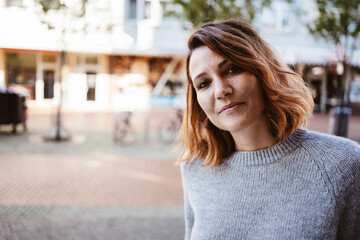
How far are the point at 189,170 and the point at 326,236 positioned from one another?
2.25ft

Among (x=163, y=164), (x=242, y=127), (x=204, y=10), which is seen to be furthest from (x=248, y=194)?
(x=204, y=10)

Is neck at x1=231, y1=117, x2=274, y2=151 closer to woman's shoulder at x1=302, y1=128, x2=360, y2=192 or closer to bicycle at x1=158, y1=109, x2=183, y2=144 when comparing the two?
woman's shoulder at x1=302, y1=128, x2=360, y2=192

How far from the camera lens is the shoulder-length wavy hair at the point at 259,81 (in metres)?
1.37

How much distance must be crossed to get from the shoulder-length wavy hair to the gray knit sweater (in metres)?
0.07

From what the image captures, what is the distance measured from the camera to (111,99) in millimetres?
22375

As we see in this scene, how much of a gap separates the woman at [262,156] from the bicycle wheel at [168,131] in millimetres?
8738

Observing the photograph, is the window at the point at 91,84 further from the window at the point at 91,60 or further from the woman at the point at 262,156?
the woman at the point at 262,156

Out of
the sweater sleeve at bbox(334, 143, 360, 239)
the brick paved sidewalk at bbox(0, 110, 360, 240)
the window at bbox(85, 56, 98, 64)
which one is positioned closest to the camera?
the sweater sleeve at bbox(334, 143, 360, 239)

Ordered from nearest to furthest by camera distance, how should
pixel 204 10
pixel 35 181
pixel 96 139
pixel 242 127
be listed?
pixel 242 127 → pixel 35 181 → pixel 204 10 → pixel 96 139

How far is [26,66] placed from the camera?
859 inches

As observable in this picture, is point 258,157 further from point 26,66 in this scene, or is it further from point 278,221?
point 26,66

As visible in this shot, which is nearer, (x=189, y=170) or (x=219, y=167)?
(x=219, y=167)

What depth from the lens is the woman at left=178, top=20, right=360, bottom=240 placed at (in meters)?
1.28

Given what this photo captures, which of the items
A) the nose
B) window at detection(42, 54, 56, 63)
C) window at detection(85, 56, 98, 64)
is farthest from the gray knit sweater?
window at detection(42, 54, 56, 63)
